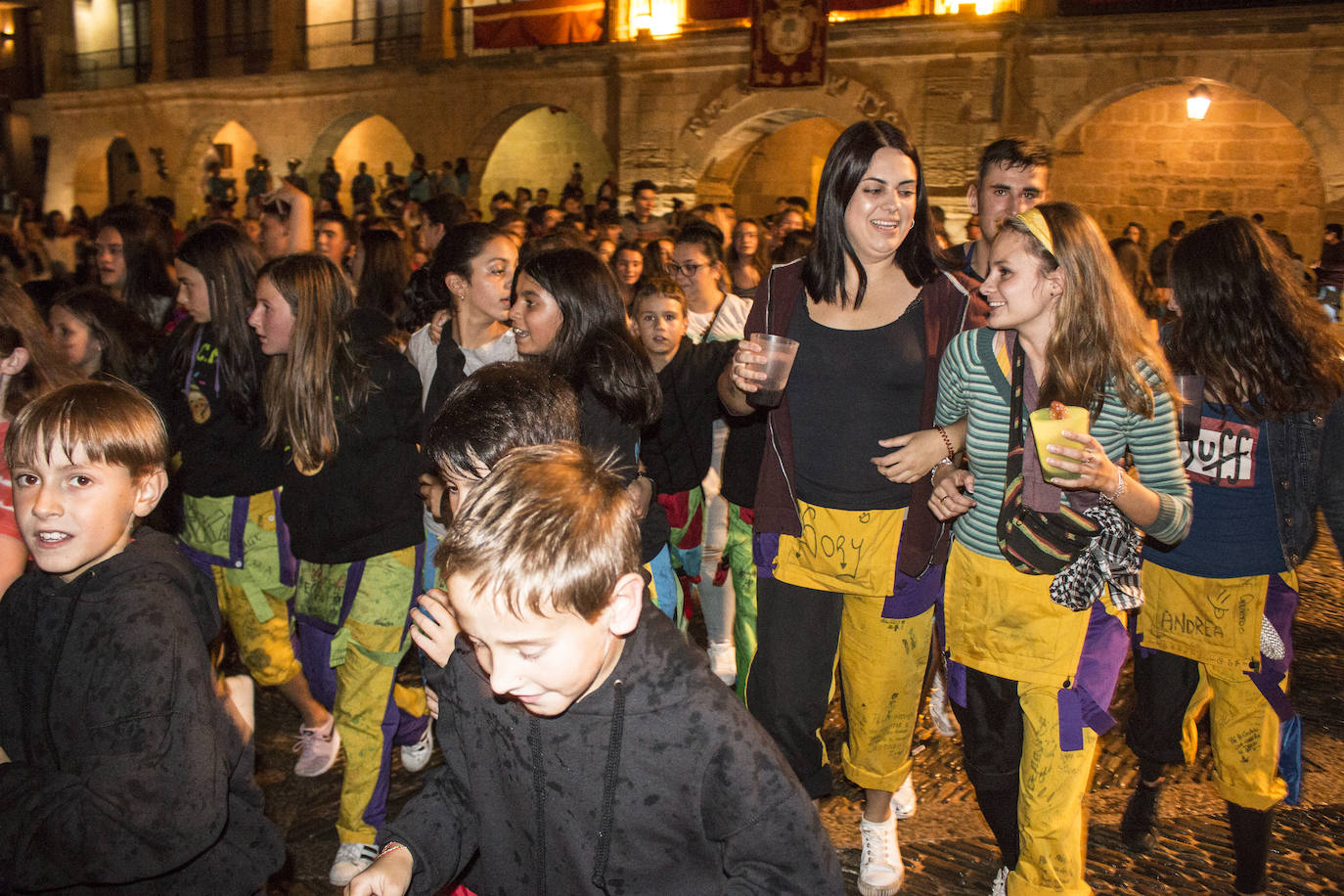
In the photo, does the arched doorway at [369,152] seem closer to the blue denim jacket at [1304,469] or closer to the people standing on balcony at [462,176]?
the people standing on balcony at [462,176]

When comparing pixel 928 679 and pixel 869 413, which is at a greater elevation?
pixel 869 413

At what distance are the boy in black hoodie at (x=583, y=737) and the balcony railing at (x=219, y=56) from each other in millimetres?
23762

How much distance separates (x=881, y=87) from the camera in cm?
1370

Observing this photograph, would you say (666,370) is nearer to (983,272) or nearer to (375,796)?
(983,272)

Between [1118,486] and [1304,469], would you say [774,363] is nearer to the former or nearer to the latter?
[1118,486]

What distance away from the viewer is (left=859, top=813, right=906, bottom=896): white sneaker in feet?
9.77

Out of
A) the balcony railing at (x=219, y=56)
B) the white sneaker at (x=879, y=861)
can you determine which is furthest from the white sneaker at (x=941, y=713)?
the balcony railing at (x=219, y=56)

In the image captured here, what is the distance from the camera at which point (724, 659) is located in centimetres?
459

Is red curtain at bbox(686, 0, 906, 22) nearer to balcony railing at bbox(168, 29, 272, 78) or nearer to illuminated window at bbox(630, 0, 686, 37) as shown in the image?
illuminated window at bbox(630, 0, 686, 37)

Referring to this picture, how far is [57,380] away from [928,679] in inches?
109

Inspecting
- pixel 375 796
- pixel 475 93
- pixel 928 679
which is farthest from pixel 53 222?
pixel 928 679

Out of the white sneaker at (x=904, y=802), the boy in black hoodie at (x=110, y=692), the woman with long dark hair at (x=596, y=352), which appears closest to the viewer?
the boy in black hoodie at (x=110, y=692)

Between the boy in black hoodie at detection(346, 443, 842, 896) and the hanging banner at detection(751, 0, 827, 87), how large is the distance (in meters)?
13.5

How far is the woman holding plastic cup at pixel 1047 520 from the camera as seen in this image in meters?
2.33
